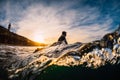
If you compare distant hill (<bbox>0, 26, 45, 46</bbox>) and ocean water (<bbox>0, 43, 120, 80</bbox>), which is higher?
distant hill (<bbox>0, 26, 45, 46</bbox>)

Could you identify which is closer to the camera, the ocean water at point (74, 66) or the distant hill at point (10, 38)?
the ocean water at point (74, 66)

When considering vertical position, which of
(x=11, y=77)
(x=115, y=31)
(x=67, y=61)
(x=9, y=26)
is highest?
(x=9, y=26)

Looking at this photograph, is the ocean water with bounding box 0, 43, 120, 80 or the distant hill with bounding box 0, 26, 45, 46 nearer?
the ocean water with bounding box 0, 43, 120, 80

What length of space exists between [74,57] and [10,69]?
133 inches

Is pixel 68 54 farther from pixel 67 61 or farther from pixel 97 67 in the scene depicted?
pixel 97 67

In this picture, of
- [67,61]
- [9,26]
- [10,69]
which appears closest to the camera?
[67,61]

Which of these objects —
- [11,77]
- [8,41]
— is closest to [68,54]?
[11,77]

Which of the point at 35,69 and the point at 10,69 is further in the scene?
the point at 10,69

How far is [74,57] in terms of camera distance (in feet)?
19.9

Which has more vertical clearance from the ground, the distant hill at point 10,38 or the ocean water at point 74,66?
the distant hill at point 10,38

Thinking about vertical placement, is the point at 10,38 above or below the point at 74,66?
above

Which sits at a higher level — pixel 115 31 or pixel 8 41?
pixel 8 41

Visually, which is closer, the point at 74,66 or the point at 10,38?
the point at 74,66

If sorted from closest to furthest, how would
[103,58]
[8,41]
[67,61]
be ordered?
[103,58]
[67,61]
[8,41]
